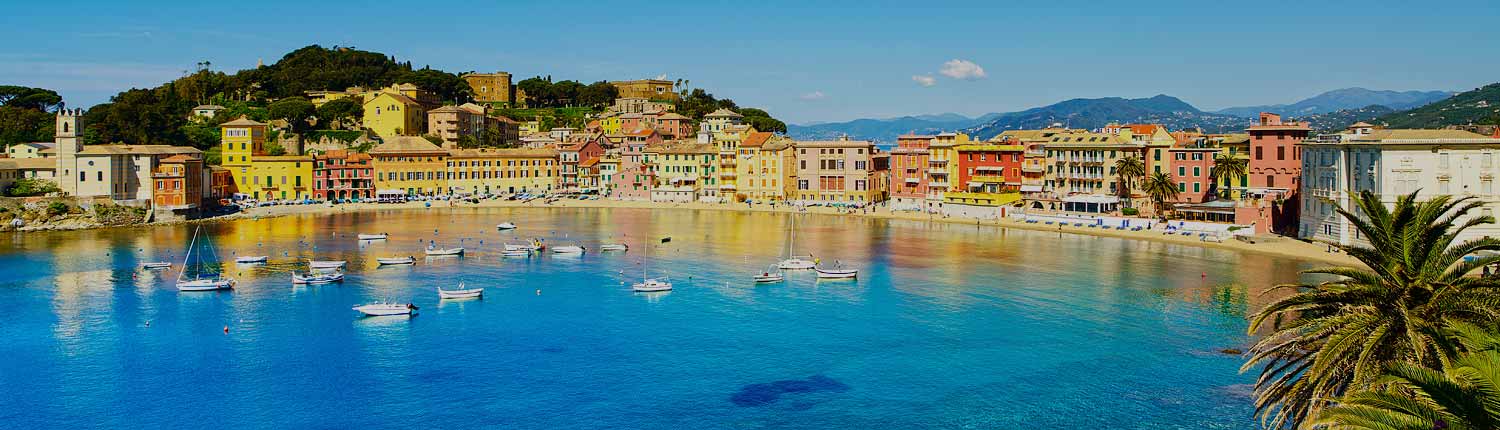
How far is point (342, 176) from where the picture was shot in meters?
91.6

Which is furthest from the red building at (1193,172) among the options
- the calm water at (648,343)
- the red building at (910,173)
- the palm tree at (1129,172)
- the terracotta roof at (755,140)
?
the terracotta roof at (755,140)

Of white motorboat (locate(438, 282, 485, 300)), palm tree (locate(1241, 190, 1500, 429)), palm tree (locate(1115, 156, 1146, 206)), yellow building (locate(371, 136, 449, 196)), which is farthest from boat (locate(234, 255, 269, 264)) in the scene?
palm tree (locate(1115, 156, 1146, 206))

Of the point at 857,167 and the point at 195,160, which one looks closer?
the point at 195,160

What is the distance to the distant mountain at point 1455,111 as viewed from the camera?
15462 centimetres

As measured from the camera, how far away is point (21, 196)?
72.1 m

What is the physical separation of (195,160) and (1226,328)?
69366 millimetres

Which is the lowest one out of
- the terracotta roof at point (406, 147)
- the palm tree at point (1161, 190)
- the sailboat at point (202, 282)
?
the sailboat at point (202, 282)

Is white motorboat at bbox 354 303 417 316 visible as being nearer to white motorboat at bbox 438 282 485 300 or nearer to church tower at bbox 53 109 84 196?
white motorboat at bbox 438 282 485 300

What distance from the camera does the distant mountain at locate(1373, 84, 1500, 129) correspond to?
15462cm

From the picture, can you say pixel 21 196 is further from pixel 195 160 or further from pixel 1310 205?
pixel 1310 205

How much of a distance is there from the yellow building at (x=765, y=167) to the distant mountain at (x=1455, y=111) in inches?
4132

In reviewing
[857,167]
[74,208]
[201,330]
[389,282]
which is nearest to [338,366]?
[201,330]

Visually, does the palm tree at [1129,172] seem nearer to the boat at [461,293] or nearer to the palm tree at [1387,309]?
the boat at [461,293]

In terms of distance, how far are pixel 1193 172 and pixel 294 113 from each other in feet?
262
